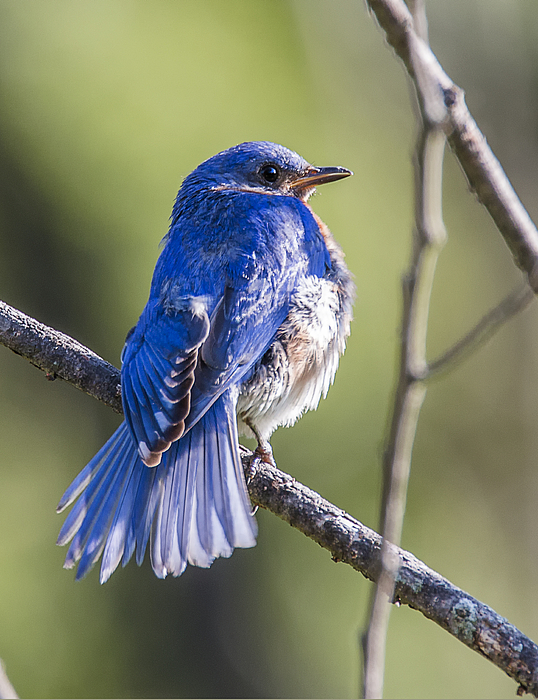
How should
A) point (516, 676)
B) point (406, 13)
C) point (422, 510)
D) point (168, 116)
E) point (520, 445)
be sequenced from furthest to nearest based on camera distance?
point (520, 445), point (422, 510), point (168, 116), point (516, 676), point (406, 13)

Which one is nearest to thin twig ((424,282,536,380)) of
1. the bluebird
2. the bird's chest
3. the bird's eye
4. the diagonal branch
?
the diagonal branch

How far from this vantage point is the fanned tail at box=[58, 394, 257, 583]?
2.95 metres

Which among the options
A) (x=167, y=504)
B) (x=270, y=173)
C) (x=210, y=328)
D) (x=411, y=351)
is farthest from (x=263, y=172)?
(x=411, y=351)

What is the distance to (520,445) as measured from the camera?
292 inches

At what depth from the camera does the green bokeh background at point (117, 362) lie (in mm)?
6141

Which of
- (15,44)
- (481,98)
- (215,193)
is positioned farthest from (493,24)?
(215,193)

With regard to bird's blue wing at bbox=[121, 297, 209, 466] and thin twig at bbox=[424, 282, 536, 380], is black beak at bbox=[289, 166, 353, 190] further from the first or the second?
thin twig at bbox=[424, 282, 536, 380]

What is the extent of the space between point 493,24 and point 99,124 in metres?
4.06

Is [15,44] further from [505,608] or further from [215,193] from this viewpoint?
[505,608]

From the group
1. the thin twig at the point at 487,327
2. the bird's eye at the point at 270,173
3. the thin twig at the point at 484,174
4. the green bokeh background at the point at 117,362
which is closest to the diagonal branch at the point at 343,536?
the thin twig at the point at 487,327

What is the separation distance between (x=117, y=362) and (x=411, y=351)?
4.94m

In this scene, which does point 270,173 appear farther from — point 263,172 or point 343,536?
point 343,536

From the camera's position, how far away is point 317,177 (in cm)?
454

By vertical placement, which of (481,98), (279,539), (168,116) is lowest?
(279,539)
